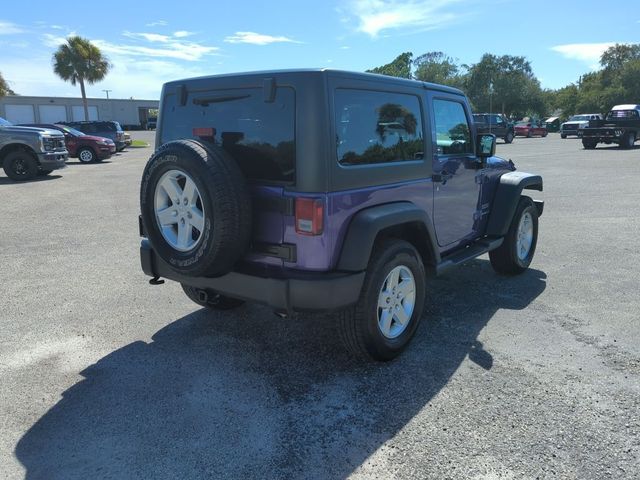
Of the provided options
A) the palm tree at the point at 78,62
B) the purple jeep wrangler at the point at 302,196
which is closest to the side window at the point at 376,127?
the purple jeep wrangler at the point at 302,196

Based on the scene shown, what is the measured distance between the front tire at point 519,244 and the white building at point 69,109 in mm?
62617

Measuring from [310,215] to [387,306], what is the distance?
0.97m

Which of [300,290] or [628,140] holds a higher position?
[628,140]

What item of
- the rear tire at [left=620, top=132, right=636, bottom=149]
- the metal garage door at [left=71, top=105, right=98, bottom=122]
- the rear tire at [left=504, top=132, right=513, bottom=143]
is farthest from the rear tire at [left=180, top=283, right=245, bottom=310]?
the metal garage door at [left=71, top=105, right=98, bottom=122]

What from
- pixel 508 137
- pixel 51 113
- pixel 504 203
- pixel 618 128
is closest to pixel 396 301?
pixel 504 203

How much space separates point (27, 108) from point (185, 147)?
65.5m

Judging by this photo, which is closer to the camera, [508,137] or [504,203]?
[504,203]

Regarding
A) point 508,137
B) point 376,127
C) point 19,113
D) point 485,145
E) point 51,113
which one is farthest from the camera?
point 51,113

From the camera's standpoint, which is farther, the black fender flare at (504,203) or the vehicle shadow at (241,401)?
the black fender flare at (504,203)

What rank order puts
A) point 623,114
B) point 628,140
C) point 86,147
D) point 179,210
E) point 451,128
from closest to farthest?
point 179,210 < point 451,128 < point 86,147 < point 628,140 < point 623,114

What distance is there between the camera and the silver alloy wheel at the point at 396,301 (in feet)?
11.6

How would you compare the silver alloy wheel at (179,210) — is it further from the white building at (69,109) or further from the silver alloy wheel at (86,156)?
the white building at (69,109)

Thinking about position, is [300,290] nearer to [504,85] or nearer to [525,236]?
[525,236]

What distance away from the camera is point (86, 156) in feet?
68.6
